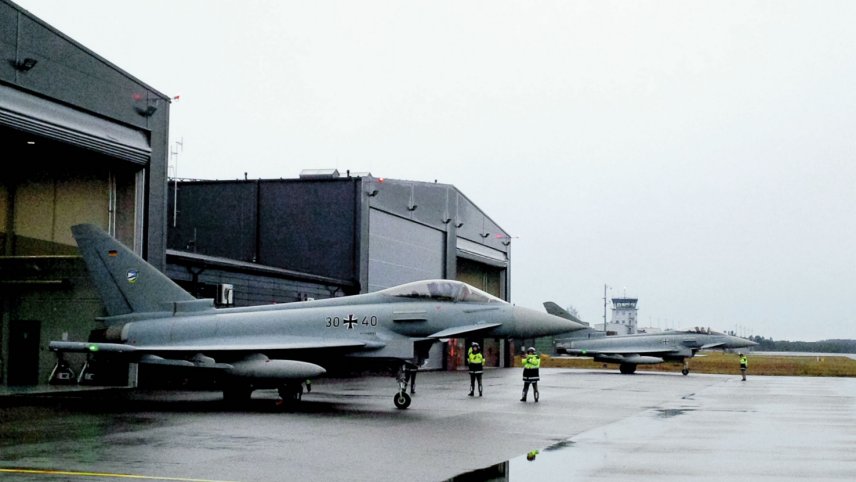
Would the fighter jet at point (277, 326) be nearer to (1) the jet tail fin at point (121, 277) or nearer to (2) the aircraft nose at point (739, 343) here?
(1) the jet tail fin at point (121, 277)

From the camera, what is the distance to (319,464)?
1034 centimetres

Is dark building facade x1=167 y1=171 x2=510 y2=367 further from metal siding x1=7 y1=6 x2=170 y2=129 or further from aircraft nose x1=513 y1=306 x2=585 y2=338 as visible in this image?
aircraft nose x1=513 y1=306 x2=585 y2=338

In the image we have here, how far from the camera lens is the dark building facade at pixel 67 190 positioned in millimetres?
21609

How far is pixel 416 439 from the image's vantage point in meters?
13.1

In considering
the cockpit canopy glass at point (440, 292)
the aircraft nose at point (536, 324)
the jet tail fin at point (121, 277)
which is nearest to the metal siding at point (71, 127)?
the jet tail fin at point (121, 277)

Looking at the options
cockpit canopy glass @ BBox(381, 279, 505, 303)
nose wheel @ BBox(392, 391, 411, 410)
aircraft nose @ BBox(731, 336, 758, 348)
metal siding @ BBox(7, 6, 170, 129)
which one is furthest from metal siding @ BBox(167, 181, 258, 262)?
aircraft nose @ BBox(731, 336, 758, 348)

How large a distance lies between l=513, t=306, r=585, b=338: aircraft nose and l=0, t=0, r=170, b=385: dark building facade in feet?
37.3

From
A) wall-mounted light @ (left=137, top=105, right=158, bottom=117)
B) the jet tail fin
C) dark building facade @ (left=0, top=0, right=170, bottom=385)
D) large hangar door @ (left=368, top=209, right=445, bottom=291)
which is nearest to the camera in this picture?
the jet tail fin

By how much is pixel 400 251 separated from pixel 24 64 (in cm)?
2372

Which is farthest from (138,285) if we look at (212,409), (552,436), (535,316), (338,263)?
(338,263)

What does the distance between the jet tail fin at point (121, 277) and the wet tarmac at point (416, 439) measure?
2.28m

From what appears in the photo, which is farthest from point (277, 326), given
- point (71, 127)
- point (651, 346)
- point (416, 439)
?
point (651, 346)

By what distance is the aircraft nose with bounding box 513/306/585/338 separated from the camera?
1947 cm

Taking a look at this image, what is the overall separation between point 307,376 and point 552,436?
20.6 feet
